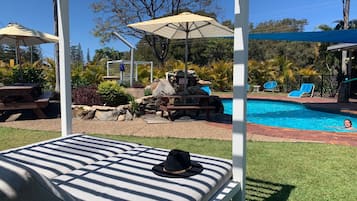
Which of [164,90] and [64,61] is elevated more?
[64,61]

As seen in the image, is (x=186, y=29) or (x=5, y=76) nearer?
(x=186, y=29)

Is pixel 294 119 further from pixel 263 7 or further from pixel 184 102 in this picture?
pixel 263 7

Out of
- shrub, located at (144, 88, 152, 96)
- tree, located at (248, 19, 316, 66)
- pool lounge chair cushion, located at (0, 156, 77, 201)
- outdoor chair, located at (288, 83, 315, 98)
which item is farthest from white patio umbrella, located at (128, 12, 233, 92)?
tree, located at (248, 19, 316, 66)

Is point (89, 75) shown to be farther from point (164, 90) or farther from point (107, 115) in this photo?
point (107, 115)

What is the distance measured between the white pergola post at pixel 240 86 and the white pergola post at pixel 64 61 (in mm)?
2299

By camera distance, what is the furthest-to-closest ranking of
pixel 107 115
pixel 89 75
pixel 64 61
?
pixel 89 75 → pixel 107 115 → pixel 64 61

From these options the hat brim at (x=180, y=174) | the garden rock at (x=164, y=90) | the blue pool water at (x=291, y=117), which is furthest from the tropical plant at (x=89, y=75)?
the hat brim at (x=180, y=174)

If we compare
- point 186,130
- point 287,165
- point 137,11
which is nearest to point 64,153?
point 287,165

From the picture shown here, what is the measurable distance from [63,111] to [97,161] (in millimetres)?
1462

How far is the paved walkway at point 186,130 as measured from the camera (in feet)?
20.5

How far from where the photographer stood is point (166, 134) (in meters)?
6.60

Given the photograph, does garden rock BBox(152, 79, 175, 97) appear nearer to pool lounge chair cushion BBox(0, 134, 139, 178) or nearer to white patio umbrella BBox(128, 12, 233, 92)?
white patio umbrella BBox(128, 12, 233, 92)

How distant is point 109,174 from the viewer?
2336 mm

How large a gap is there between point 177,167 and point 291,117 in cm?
976
